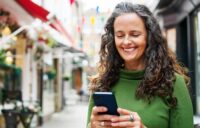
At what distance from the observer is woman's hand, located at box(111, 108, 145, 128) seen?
2.16 metres

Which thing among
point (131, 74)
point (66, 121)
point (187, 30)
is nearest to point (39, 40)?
point (187, 30)

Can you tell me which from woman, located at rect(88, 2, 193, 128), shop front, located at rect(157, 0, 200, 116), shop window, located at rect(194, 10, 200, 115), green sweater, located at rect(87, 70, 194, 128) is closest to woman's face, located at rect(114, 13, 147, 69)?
woman, located at rect(88, 2, 193, 128)

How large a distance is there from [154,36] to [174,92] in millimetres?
320

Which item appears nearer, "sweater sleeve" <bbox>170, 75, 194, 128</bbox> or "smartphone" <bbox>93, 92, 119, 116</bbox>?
"smartphone" <bbox>93, 92, 119, 116</bbox>

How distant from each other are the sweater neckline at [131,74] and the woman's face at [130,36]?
0.23ft

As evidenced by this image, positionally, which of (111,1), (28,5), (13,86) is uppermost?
(28,5)

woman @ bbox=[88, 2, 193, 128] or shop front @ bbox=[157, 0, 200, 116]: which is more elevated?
shop front @ bbox=[157, 0, 200, 116]

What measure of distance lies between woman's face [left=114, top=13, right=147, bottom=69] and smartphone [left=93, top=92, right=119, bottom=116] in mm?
348

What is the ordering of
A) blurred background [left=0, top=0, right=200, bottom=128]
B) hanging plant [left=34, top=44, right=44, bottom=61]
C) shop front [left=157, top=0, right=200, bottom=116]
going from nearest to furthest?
1. blurred background [left=0, top=0, right=200, bottom=128]
2. shop front [left=157, top=0, right=200, bottom=116]
3. hanging plant [left=34, top=44, right=44, bottom=61]

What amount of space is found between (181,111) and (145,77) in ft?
0.85

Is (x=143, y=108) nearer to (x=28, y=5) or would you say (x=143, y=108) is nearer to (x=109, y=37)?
(x=109, y=37)

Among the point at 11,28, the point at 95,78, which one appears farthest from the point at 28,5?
the point at 95,78

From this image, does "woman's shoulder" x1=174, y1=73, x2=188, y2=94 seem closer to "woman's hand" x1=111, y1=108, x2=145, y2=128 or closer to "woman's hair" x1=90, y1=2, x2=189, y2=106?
"woman's hair" x1=90, y1=2, x2=189, y2=106

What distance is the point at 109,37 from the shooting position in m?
2.59
